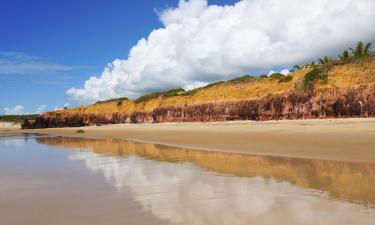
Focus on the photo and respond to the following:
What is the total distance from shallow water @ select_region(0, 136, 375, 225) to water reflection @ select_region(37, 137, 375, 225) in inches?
0.5

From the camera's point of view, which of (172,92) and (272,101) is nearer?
(272,101)

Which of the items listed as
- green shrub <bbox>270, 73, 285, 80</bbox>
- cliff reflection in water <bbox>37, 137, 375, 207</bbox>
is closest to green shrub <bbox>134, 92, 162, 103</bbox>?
green shrub <bbox>270, 73, 285, 80</bbox>

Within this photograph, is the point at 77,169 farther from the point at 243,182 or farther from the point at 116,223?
the point at 116,223

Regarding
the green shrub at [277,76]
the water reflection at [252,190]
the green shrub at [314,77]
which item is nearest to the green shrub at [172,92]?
the green shrub at [277,76]

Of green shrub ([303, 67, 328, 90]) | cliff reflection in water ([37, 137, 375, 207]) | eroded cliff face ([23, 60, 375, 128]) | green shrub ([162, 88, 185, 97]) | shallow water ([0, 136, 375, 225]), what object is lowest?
shallow water ([0, 136, 375, 225])

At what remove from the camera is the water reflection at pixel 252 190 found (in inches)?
221

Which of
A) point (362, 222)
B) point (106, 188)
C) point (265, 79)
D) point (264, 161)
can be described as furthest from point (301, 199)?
point (265, 79)

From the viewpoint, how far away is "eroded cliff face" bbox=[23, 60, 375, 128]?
26453mm

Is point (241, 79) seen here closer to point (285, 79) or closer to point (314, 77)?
point (285, 79)

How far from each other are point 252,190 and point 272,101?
25202mm

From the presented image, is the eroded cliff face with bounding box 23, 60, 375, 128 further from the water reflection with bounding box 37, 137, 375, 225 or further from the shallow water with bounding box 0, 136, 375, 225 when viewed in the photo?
the shallow water with bounding box 0, 136, 375, 225

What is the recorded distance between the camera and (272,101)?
32.0 metres

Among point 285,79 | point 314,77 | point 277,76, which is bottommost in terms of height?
point 314,77

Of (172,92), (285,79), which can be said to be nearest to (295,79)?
(285,79)
